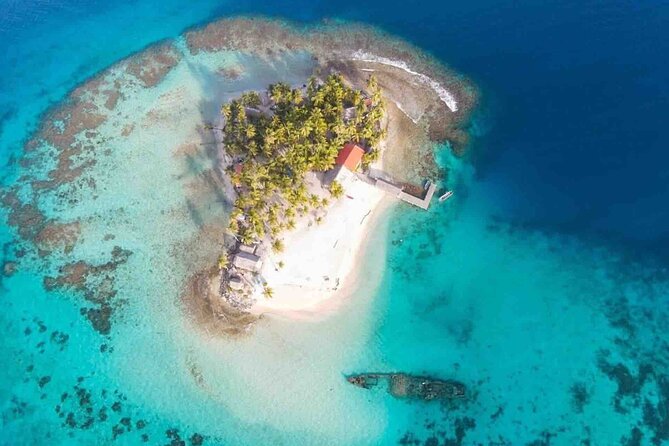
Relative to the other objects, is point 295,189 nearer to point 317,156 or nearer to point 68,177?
point 317,156

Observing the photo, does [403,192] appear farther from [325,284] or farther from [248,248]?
[248,248]

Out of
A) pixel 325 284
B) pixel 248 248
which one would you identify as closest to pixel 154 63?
pixel 248 248

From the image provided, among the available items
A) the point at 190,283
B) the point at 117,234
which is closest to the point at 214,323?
the point at 190,283

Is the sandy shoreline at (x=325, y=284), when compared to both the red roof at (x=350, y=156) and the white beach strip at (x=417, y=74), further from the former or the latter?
the white beach strip at (x=417, y=74)

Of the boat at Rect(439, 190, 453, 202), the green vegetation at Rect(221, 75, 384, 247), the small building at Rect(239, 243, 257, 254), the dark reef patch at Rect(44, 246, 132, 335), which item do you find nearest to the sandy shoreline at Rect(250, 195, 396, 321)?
the small building at Rect(239, 243, 257, 254)

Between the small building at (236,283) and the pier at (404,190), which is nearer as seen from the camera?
the small building at (236,283)

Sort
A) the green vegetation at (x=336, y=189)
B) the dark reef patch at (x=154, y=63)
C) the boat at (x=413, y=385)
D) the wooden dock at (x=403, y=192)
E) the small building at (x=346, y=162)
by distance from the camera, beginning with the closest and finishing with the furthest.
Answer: the boat at (x=413, y=385), the green vegetation at (x=336, y=189), the small building at (x=346, y=162), the wooden dock at (x=403, y=192), the dark reef patch at (x=154, y=63)

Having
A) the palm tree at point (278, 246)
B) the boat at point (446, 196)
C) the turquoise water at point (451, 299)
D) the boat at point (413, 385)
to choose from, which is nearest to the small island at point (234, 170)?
the turquoise water at point (451, 299)
